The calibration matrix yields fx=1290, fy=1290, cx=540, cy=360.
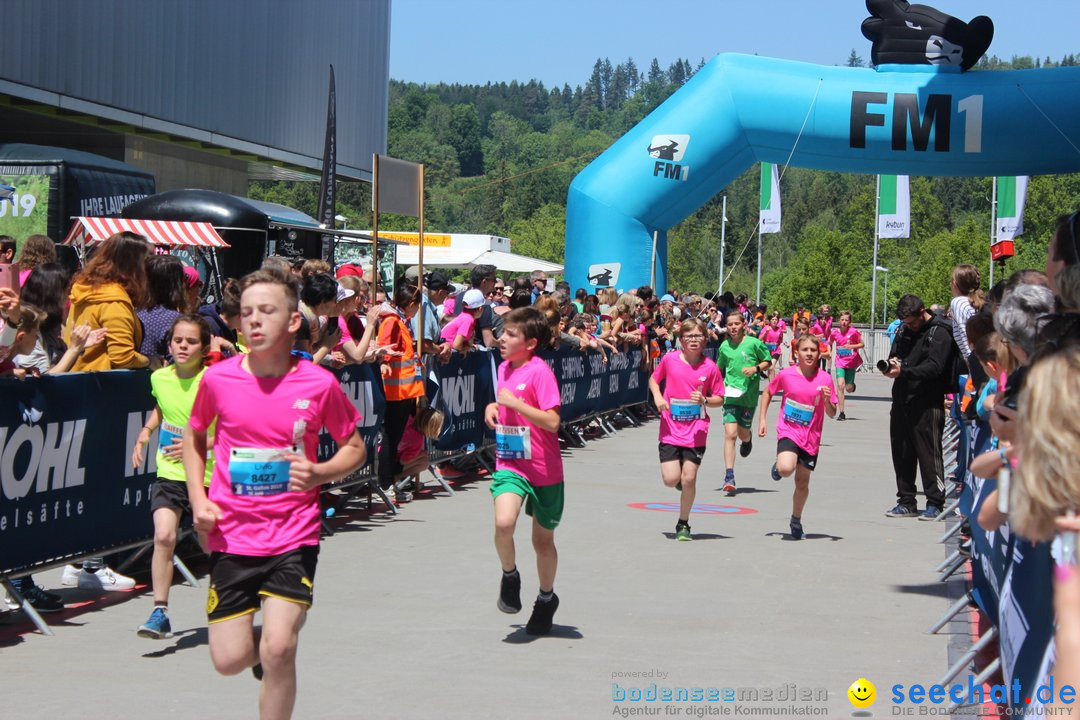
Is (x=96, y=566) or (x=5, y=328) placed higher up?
(x=5, y=328)

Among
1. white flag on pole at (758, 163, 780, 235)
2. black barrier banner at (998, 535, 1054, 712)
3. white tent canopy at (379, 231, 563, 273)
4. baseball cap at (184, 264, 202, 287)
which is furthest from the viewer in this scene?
white flag on pole at (758, 163, 780, 235)

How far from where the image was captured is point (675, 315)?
909 inches

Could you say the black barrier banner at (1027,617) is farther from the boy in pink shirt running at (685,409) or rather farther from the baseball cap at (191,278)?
the baseball cap at (191,278)

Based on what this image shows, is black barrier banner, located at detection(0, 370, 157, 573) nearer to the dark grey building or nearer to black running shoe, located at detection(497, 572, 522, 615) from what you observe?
black running shoe, located at detection(497, 572, 522, 615)

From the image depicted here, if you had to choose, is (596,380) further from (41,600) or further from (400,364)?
(41,600)

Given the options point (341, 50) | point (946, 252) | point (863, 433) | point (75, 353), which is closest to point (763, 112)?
point (863, 433)

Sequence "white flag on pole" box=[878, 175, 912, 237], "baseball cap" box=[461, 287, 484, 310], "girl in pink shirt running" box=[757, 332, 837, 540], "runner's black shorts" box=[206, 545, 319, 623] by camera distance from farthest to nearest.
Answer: "white flag on pole" box=[878, 175, 912, 237], "baseball cap" box=[461, 287, 484, 310], "girl in pink shirt running" box=[757, 332, 837, 540], "runner's black shorts" box=[206, 545, 319, 623]

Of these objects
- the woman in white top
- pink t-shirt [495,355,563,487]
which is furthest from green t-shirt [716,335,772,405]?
pink t-shirt [495,355,563,487]

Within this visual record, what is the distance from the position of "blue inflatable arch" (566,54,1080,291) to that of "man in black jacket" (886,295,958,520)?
30.1 ft

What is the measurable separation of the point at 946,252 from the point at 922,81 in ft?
183

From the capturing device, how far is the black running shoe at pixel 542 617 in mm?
7020

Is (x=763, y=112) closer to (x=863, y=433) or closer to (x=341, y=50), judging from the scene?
(x=863, y=433)

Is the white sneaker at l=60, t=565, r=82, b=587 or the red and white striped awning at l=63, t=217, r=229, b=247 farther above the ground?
the red and white striped awning at l=63, t=217, r=229, b=247

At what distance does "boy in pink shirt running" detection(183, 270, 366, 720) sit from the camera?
4645 mm
